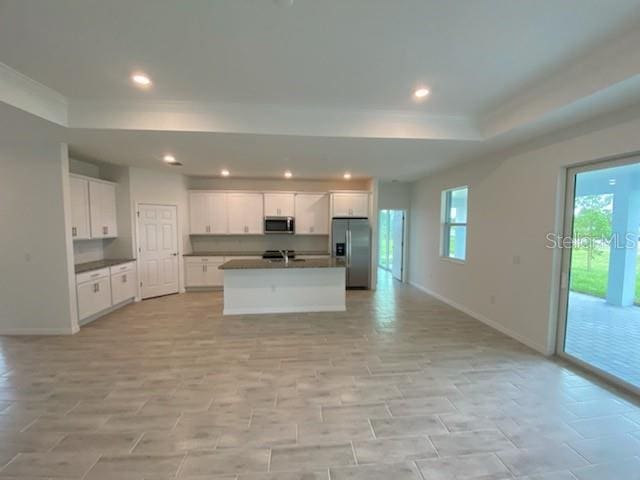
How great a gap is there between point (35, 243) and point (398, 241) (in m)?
7.56

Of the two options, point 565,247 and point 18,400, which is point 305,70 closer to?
point 565,247

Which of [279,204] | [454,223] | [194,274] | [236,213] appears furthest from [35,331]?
[454,223]

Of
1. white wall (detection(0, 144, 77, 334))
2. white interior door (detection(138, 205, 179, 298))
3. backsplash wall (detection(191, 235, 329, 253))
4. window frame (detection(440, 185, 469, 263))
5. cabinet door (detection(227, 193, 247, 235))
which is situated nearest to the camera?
white wall (detection(0, 144, 77, 334))

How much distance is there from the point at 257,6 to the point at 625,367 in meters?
4.54

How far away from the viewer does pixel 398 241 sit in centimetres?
822

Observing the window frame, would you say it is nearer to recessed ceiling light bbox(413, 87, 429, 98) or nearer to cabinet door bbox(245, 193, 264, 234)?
recessed ceiling light bbox(413, 87, 429, 98)

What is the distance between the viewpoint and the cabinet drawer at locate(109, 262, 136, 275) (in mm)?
5082

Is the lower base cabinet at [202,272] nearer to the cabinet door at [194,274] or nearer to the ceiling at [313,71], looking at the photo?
the cabinet door at [194,274]

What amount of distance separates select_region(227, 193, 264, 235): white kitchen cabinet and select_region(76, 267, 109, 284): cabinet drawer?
8.83 ft

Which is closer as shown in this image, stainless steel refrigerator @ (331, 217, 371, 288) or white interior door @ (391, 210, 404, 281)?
stainless steel refrigerator @ (331, 217, 371, 288)

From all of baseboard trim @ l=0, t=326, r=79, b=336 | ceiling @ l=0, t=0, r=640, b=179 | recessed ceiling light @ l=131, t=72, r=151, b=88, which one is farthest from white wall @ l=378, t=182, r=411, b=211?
baseboard trim @ l=0, t=326, r=79, b=336

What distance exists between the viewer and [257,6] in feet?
6.02

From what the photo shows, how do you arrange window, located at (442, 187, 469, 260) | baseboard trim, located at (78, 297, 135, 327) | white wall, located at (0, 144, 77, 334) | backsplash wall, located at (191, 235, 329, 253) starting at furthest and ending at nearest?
backsplash wall, located at (191, 235, 329, 253)
window, located at (442, 187, 469, 260)
baseboard trim, located at (78, 297, 135, 327)
white wall, located at (0, 144, 77, 334)

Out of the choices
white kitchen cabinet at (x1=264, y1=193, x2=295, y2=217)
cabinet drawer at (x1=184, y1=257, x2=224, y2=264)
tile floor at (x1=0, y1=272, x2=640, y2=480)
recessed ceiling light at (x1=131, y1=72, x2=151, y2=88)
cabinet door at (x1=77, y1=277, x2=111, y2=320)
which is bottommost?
tile floor at (x1=0, y1=272, x2=640, y2=480)
